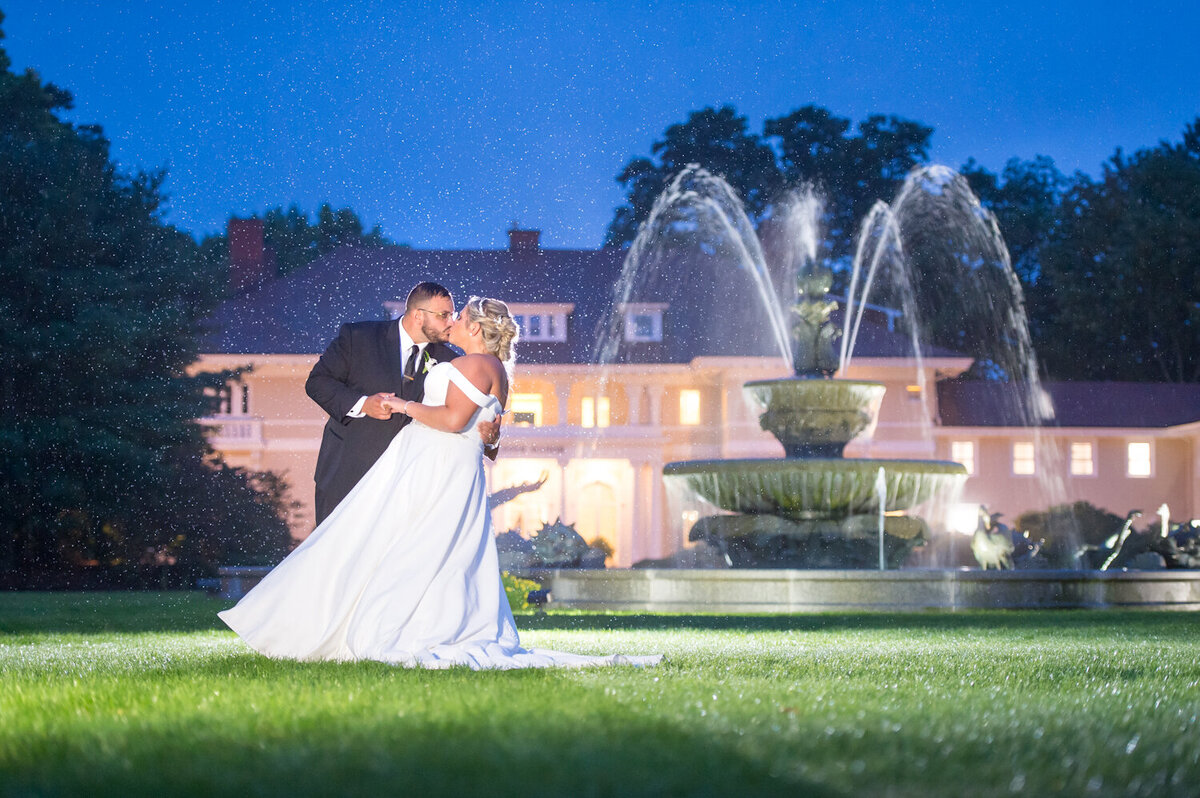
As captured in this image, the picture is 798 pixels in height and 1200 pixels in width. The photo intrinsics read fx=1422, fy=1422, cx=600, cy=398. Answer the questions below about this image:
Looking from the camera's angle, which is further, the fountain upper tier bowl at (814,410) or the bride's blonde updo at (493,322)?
the fountain upper tier bowl at (814,410)

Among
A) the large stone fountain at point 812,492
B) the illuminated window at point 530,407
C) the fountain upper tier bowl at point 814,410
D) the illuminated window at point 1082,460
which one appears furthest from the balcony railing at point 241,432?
the fountain upper tier bowl at point 814,410

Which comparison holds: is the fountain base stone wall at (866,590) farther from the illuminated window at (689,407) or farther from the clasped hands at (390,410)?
the illuminated window at (689,407)

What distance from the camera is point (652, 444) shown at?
52.6 meters

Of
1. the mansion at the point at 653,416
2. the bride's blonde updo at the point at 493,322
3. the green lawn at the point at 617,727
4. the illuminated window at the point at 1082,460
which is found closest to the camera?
the green lawn at the point at 617,727

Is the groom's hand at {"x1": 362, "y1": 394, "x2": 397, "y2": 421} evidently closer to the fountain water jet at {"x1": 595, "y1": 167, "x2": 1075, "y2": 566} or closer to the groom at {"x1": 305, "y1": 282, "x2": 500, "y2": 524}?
the groom at {"x1": 305, "y1": 282, "x2": 500, "y2": 524}

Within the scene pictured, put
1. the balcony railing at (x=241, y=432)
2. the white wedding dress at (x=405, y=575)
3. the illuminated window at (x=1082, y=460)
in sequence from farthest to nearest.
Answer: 1. the illuminated window at (x=1082, y=460)
2. the balcony railing at (x=241, y=432)
3. the white wedding dress at (x=405, y=575)

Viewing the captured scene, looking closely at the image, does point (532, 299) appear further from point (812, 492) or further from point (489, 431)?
point (489, 431)

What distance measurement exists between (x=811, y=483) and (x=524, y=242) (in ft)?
135

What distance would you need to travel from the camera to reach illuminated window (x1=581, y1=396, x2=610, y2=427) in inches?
2103

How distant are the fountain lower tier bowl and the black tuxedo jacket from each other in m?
9.97

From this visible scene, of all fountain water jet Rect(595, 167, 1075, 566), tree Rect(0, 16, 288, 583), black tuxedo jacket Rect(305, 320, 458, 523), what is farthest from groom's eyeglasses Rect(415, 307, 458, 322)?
fountain water jet Rect(595, 167, 1075, 566)

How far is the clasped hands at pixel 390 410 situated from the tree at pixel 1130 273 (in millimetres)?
50778

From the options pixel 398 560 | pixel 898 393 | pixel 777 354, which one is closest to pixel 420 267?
pixel 777 354

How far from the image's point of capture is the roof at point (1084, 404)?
175ft
